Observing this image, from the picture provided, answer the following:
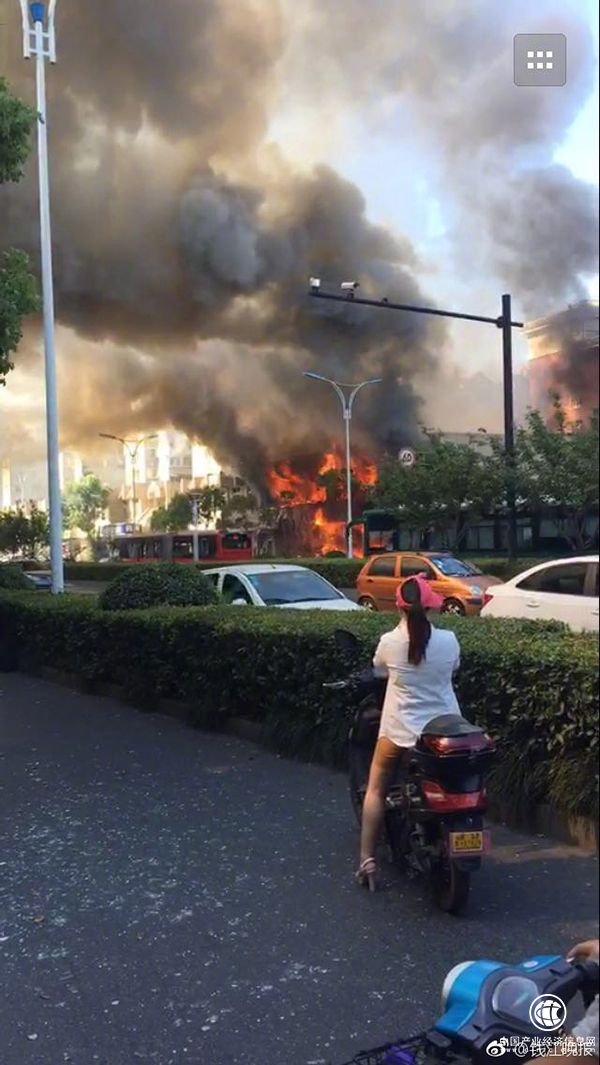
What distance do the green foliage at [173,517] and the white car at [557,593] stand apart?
0.79 metres

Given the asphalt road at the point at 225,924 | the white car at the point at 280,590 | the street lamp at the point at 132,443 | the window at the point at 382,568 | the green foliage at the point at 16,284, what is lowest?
the asphalt road at the point at 225,924

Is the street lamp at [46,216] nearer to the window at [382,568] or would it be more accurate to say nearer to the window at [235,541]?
the window at [235,541]

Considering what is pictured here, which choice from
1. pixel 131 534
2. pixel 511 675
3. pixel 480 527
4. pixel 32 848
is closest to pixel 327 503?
pixel 480 527

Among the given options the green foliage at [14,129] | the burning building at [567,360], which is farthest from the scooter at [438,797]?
the green foliage at [14,129]

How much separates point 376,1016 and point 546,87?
2.18 m

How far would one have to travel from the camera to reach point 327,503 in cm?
225

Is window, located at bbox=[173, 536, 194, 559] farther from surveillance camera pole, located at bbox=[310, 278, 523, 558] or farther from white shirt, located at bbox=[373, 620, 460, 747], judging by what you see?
surveillance camera pole, located at bbox=[310, 278, 523, 558]

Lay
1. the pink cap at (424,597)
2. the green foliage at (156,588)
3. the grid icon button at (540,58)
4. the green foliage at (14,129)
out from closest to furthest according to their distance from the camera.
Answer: the grid icon button at (540,58) < the pink cap at (424,597) < the green foliage at (14,129) < the green foliage at (156,588)

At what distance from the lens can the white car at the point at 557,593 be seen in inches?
46.2

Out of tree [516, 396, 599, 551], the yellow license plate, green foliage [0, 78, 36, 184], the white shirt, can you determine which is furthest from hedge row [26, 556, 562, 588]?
green foliage [0, 78, 36, 184]

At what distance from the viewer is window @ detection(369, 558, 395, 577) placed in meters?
2.42

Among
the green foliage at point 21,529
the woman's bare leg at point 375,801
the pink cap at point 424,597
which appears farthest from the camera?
the woman's bare leg at point 375,801

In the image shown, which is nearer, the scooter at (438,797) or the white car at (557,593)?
the white car at (557,593)

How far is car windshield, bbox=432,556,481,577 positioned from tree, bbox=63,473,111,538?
2.84 feet
